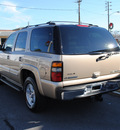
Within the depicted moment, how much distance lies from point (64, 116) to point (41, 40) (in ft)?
5.86

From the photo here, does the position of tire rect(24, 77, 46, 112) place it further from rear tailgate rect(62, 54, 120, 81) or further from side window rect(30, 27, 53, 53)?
rear tailgate rect(62, 54, 120, 81)

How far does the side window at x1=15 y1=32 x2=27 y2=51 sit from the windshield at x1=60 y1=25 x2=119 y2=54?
1.35 metres

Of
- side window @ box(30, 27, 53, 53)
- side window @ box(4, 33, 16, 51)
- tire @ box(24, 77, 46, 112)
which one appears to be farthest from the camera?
side window @ box(4, 33, 16, 51)

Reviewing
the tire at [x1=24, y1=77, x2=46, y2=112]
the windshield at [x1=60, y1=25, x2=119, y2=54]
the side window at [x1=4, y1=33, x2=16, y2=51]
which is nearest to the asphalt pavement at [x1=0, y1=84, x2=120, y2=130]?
the tire at [x1=24, y1=77, x2=46, y2=112]

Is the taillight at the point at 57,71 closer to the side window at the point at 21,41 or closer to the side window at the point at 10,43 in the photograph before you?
the side window at the point at 21,41

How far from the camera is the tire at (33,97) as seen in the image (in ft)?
11.7

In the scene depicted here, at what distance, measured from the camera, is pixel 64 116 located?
3.67m

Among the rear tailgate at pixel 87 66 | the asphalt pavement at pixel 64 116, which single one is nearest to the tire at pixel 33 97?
the asphalt pavement at pixel 64 116

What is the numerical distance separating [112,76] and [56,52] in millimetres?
1449

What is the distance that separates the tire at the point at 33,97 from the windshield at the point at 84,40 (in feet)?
3.72

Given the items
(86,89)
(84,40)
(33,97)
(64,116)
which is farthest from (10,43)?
(86,89)

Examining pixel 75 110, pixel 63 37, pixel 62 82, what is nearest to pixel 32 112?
pixel 75 110

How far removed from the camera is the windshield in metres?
3.17

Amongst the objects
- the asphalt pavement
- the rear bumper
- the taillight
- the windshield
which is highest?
the windshield
